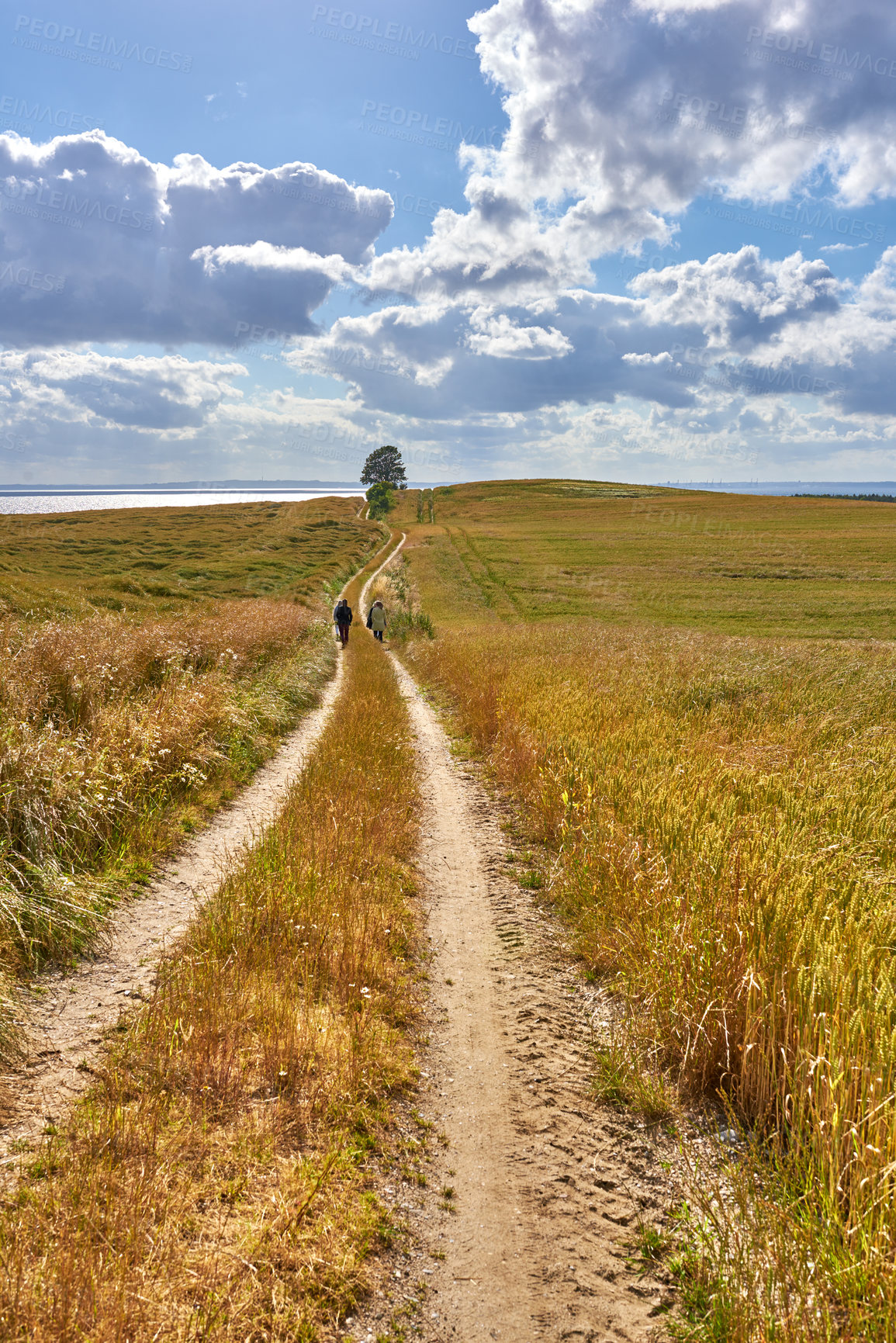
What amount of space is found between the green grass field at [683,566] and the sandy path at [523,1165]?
24751 mm

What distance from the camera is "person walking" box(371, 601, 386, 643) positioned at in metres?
27.2

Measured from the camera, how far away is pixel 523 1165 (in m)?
3.43

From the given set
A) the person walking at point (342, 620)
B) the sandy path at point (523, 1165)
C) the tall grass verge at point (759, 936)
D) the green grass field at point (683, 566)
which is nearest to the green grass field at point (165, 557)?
the person walking at point (342, 620)

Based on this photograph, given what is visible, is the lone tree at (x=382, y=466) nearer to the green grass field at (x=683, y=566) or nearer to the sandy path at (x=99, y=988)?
the green grass field at (x=683, y=566)

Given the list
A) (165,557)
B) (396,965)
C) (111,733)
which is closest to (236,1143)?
(396,965)

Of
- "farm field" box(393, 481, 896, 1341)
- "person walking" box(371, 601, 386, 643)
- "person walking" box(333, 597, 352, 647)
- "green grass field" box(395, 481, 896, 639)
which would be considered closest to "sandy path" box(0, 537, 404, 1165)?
"farm field" box(393, 481, 896, 1341)

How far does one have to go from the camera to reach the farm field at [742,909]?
2.53 m

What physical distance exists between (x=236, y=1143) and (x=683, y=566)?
166 feet

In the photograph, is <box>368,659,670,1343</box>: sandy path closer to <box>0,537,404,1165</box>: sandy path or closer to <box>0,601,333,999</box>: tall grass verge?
<box>0,537,404,1165</box>: sandy path

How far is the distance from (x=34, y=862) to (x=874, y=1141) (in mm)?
6109

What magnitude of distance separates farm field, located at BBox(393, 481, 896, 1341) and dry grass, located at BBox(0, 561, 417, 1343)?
151 centimetres

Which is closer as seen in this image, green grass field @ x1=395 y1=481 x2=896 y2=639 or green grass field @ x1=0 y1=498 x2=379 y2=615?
green grass field @ x1=0 y1=498 x2=379 y2=615

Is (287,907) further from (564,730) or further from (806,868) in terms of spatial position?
(564,730)

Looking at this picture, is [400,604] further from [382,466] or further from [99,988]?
[382,466]
